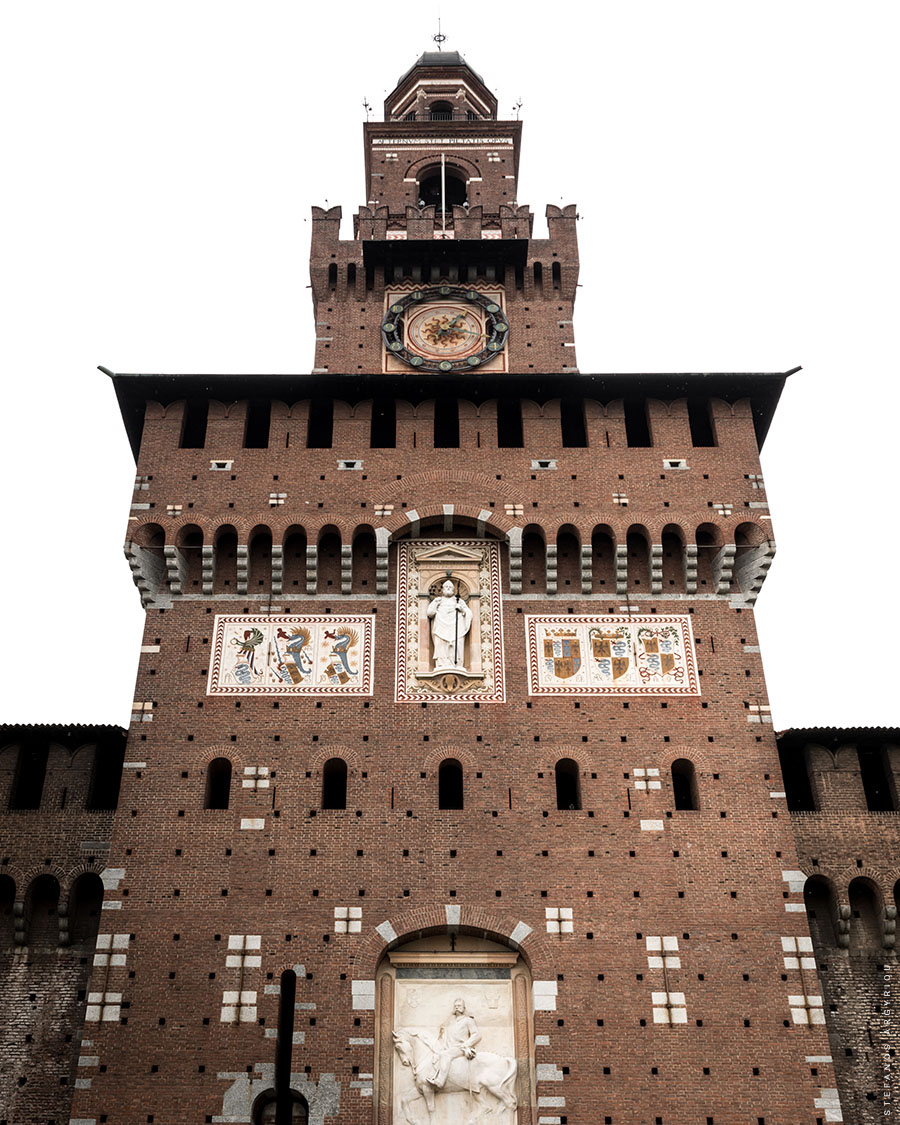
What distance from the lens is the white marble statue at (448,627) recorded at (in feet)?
67.2

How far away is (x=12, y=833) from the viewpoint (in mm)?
20266

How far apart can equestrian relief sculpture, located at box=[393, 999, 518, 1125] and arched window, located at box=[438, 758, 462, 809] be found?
3362mm

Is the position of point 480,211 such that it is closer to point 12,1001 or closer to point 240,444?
point 240,444

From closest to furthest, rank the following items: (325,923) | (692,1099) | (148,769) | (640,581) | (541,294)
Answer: (692,1099) → (325,923) → (148,769) → (640,581) → (541,294)

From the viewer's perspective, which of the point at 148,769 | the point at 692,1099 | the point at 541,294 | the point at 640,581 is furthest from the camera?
the point at 541,294

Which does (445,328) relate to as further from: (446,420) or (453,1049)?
(453,1049)

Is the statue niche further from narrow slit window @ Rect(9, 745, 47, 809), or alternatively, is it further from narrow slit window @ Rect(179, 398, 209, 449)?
narrow slit window @ Rect(9, 745, 47, 809)

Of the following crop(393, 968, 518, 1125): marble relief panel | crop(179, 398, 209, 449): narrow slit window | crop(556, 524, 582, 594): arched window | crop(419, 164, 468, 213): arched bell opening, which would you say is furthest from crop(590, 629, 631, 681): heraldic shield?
crop(419, 164, 468, 213): arched bell opening

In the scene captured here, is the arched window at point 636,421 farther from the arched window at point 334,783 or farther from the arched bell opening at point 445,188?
the arched bell opening at point 445,188

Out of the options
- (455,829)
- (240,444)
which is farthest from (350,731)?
(240,444)

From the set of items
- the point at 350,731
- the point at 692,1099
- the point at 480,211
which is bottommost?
the point at 692,1099

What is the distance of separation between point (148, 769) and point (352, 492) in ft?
19.0

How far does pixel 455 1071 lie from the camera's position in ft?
57.3

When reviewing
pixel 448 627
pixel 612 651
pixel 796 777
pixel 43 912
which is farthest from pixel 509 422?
pixel 43 912
